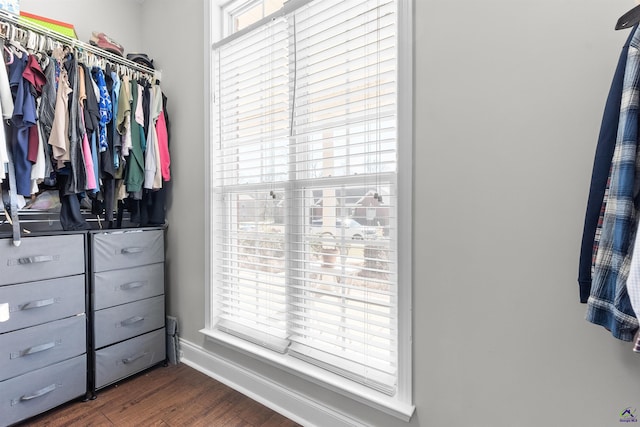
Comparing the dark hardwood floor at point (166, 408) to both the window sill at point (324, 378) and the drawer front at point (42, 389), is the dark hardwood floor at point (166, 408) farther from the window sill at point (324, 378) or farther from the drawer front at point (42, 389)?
the window sill at point (324, 378)

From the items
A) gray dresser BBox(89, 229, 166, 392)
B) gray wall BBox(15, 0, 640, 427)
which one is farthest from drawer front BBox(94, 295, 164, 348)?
gray wall BBox(15, 0, 640, 427)

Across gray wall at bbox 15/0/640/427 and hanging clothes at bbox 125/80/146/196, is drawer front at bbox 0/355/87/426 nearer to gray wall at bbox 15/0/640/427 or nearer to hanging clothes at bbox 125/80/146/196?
hanging clothes at bbox 125/80/146/196

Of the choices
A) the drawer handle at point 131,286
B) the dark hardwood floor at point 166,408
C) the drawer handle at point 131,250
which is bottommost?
the dark hardwood floor at point 166,408

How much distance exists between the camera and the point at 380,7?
54.3 inches

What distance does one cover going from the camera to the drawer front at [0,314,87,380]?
1516mm

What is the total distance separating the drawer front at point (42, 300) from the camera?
153 cm

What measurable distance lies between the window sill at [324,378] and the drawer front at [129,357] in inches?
18.8

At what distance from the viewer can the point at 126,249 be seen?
197cm

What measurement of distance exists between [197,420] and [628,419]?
181cm

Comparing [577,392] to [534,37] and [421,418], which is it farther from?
[534,37]

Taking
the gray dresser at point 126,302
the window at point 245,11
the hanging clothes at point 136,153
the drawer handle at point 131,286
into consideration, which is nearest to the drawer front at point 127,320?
the gray dresser at point 126,302

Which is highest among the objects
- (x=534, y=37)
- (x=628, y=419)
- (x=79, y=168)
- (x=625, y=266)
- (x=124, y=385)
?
(x=534, y=37)

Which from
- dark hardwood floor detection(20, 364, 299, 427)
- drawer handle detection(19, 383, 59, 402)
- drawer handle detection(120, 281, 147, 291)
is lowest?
dark hardwood floor detection(20, 364, 299, 427)

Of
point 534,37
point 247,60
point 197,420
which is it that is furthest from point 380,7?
point 197,420
